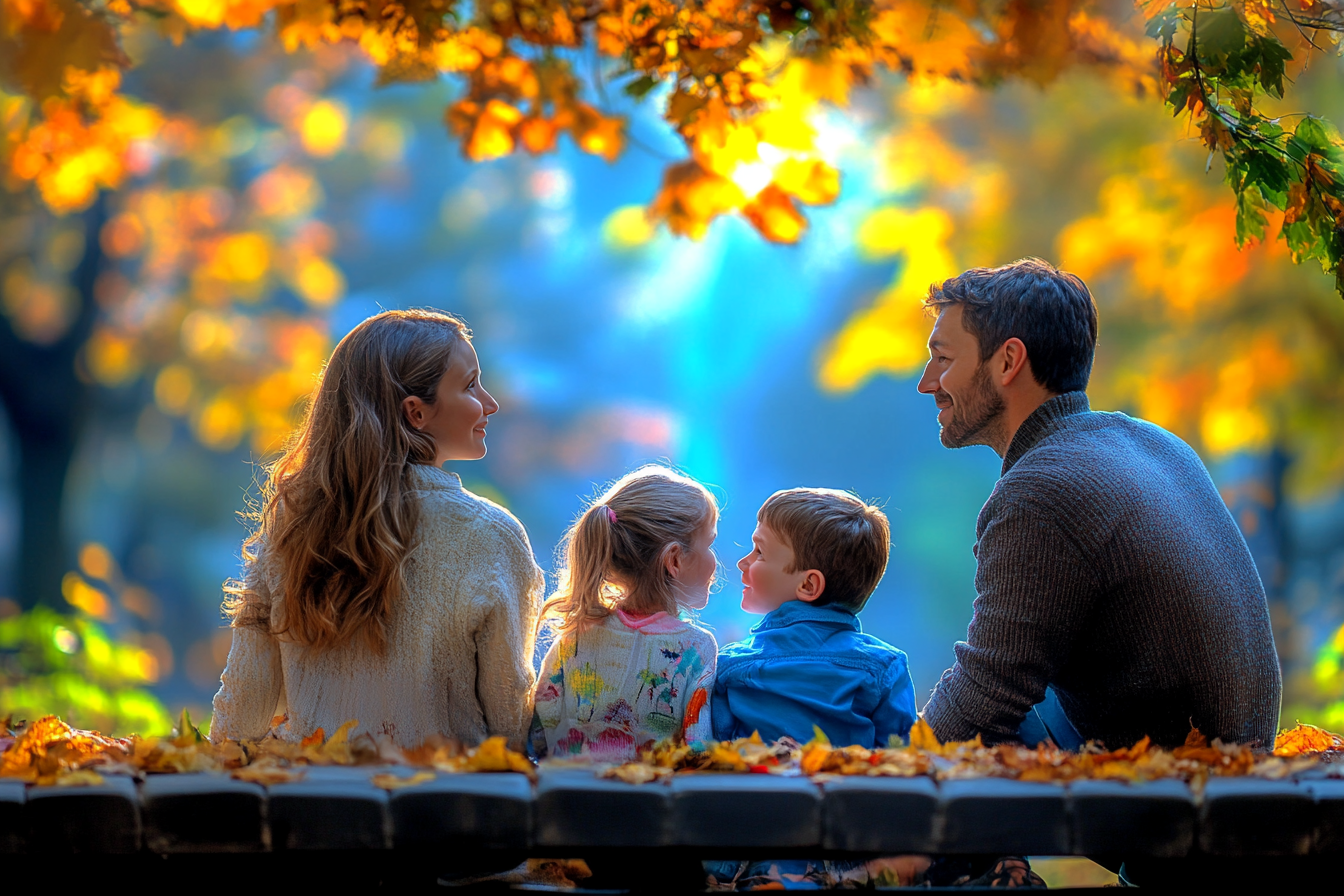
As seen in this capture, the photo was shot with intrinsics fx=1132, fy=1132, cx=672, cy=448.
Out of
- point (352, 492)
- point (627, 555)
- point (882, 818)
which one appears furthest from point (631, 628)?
point (882, 818)

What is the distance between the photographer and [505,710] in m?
2.25

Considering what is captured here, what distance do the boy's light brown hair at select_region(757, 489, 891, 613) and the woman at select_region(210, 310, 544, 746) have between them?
577 mm

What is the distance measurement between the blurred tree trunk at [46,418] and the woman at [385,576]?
6.78 m

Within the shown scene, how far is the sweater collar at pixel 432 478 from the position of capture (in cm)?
236

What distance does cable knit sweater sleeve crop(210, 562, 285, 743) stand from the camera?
2.37 m

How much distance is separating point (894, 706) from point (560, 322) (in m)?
15.2

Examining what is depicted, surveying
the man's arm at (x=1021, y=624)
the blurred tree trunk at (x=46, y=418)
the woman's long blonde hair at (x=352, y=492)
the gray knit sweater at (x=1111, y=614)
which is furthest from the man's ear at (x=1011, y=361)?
the blurred tree trunk at (x=46, y=418)

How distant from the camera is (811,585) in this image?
2.48m

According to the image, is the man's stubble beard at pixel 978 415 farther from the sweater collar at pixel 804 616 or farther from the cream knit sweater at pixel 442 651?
the cream knit sweater at pixel 442 651

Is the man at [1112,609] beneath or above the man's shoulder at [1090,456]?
beneath

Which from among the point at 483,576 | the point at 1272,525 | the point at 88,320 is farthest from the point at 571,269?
the point at 483,576

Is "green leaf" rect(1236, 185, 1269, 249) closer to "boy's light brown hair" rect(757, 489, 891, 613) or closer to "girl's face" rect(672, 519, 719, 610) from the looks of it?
"boy's light brown hair" rect(757, 489, 891, 613)

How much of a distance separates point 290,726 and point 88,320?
7.08 metres

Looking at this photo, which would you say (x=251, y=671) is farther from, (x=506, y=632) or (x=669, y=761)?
(x=669, y=761)
